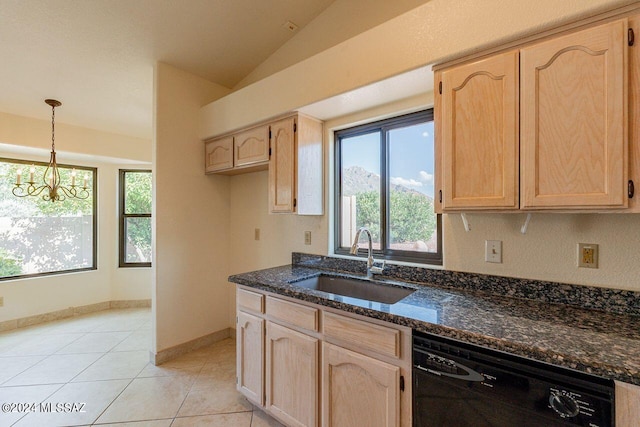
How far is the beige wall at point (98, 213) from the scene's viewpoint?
3.35 metres

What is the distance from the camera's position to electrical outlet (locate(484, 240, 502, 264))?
5.15ft

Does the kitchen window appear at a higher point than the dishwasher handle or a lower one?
higher

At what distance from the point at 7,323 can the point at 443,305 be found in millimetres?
4799

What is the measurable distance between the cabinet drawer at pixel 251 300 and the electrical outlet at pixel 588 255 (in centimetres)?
170

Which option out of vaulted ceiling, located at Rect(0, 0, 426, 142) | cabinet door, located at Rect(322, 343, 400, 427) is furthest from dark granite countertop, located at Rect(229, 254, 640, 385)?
vaulted ceiling, located at Rect(0, 0, 426, 142)

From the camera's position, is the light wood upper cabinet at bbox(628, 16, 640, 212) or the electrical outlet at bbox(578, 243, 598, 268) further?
the electrical outlet at bbox(578, 243, 598, 268)

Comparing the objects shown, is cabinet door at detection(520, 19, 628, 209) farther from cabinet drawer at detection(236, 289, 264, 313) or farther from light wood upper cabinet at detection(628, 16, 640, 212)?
cabinet drawer at detection(236, 289, 264, 313)

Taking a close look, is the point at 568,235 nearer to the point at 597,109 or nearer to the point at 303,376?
the point at 597,109

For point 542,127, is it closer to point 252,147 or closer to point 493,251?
point 493,251

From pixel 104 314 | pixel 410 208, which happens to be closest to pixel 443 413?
pixel 410 208

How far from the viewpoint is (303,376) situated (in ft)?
5.24

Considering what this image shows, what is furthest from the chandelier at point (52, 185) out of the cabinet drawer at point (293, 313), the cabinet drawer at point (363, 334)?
the cabinet drawer at point (363, 334)

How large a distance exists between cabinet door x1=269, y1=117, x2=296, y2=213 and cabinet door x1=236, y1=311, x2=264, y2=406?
84 centimetres

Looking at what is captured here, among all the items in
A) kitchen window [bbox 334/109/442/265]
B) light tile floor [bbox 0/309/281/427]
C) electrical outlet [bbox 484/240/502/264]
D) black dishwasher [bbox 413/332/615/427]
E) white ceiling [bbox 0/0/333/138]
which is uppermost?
white ceiling [bbox 0/0/333/138]
